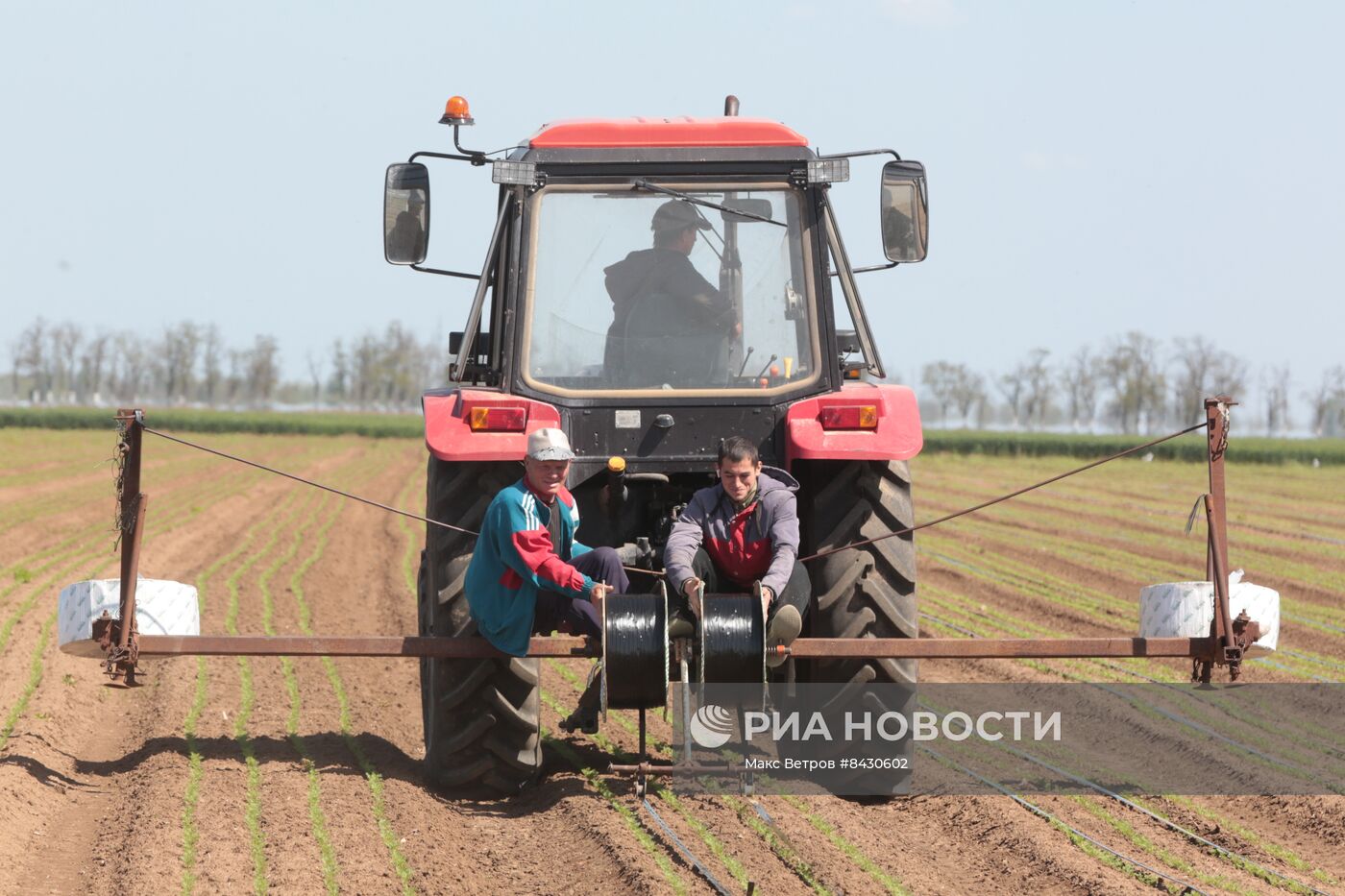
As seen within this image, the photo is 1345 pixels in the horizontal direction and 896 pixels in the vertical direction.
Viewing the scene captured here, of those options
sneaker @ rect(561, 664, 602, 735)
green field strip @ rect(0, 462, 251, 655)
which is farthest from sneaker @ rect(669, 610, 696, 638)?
green field strip @ rect(0, 462, 251, 655)

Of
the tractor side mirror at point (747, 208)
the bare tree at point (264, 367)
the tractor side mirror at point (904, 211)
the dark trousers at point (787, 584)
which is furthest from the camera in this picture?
the bare tree at point (264, 367)

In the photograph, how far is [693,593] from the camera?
5.66m

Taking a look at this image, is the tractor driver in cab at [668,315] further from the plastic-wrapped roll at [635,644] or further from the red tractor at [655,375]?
the plastic-wrapped roll at [635,644]

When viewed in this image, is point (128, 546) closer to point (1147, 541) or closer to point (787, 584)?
point (787, 584)

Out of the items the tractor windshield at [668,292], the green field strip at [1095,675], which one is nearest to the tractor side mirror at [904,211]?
the tractor windshield at [668,292]

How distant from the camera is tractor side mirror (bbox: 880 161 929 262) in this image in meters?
6.52

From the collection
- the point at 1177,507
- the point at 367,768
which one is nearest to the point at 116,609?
the point at 367,768

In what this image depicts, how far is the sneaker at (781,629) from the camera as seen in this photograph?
5.69 meters

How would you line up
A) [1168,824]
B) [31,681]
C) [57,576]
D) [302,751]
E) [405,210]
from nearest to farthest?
[1168,824], [405,210], [302,751], [31,681], [57,576]

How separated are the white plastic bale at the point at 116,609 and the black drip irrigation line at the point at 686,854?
6.05ft

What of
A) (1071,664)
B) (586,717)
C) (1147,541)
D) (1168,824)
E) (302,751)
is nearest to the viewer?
(1168,824)

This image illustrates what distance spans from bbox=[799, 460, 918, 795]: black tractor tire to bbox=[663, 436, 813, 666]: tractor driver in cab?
0.56 ft

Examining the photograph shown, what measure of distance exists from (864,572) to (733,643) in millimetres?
738

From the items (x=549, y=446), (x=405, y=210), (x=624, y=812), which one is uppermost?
(x=405, y=210)
